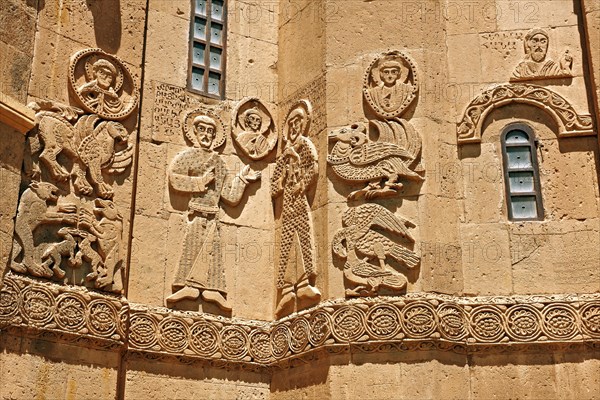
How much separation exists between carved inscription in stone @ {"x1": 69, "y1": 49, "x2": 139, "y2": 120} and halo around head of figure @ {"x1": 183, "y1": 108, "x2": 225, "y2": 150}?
2.46ft

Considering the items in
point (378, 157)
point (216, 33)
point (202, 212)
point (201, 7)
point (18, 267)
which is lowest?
point (18, 267)

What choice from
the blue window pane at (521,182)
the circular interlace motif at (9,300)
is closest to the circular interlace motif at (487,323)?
the blue window pane at (521,182)

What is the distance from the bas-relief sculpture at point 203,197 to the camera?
1045 centimetres

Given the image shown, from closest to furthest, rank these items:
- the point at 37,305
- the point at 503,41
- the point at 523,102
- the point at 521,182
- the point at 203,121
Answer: the point at 37,305
the point at 521,182
the point at 523,102
the point at 503,41
the point at 203,121

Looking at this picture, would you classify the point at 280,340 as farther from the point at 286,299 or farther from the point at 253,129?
the point at 253,129

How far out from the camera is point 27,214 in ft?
30.5

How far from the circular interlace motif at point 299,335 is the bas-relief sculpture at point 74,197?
2086 millimetres

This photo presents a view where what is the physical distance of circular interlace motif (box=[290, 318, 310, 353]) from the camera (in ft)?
32.8

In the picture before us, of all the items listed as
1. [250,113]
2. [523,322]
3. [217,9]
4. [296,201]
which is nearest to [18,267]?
[296,201]

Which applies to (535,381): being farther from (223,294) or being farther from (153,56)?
(153,56)

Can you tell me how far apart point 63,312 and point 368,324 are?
10.8 feet

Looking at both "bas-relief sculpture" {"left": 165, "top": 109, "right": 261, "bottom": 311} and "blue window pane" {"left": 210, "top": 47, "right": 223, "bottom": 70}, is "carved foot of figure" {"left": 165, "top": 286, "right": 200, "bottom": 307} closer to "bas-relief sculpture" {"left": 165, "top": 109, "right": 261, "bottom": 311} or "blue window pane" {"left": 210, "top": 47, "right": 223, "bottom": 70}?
"bas-relief sculpture" {"left": 165, "top": 109, "right": 261, "bottom": 311}

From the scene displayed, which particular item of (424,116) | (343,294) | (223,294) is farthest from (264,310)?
(424,116)

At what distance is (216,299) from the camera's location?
10.5 meters
